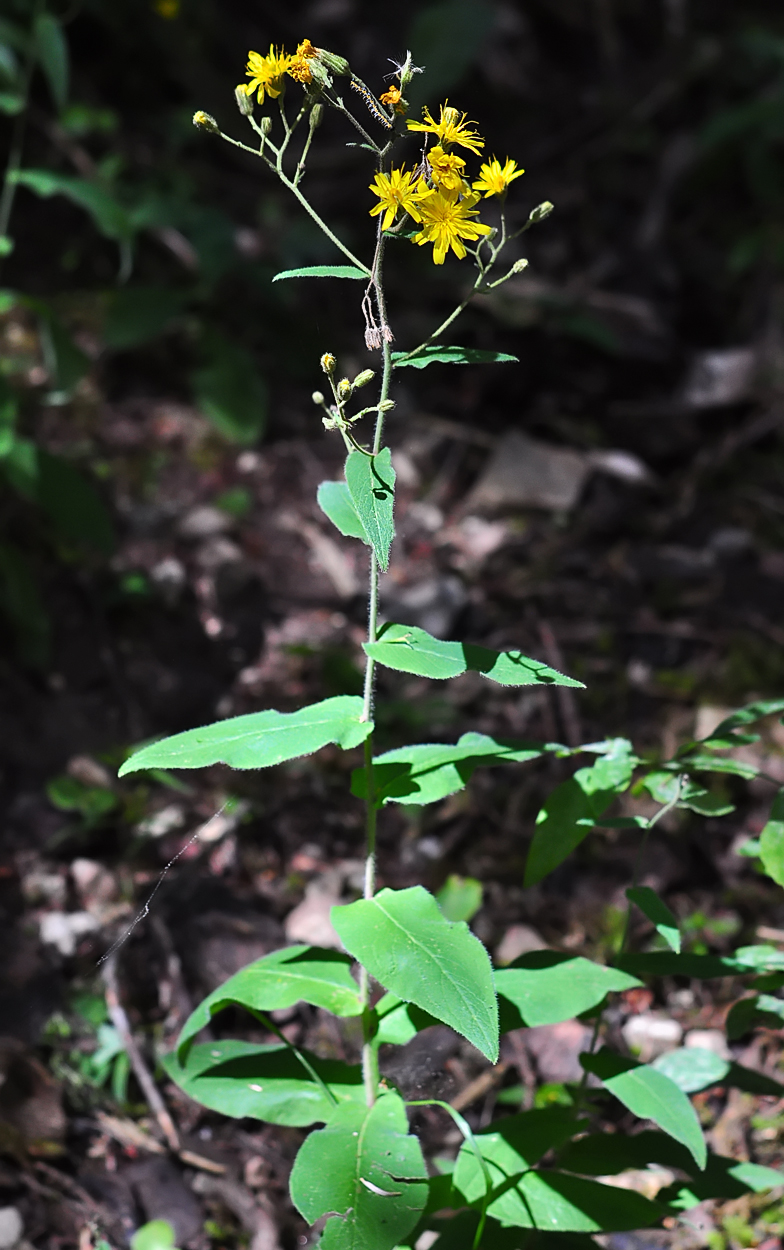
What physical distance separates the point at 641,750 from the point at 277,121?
3.05 m

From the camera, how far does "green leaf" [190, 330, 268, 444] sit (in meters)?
4.17

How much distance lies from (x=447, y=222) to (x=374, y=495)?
15.2 inches

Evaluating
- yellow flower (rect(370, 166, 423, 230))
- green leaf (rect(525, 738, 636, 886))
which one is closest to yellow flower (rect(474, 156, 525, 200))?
yellow flower (rect(370, 166, 423, 230))

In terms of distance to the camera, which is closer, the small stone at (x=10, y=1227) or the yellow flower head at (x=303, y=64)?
the yellow flower head at (x=303, y=64)

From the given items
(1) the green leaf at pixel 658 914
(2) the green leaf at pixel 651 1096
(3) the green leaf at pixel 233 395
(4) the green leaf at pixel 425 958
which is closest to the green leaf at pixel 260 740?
(4) the green leaf at pixel 425 958

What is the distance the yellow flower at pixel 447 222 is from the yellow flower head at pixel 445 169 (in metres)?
0.02

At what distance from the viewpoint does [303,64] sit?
1427 millimetres

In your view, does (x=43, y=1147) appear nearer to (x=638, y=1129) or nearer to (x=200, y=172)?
(x=638, y=1129)

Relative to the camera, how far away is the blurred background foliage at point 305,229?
4.02 meters

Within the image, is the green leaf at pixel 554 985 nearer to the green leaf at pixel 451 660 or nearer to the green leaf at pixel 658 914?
the green leaf at pixel 658 914

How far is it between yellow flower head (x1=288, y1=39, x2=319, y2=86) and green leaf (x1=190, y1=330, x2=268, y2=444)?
2.74 meters

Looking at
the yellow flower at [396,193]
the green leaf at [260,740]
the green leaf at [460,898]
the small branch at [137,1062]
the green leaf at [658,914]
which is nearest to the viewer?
the yellow flower at [396,193]

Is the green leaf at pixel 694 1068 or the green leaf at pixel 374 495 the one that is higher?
the green leaf at pixel 374 495

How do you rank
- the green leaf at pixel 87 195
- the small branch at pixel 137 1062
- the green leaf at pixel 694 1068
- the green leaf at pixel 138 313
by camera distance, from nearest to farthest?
the green leaf at pixel 694 1068 < the small branch at pixel 137 1062 < the green leaf at pixel 87 195 < the green leaf at pixel 138 313
